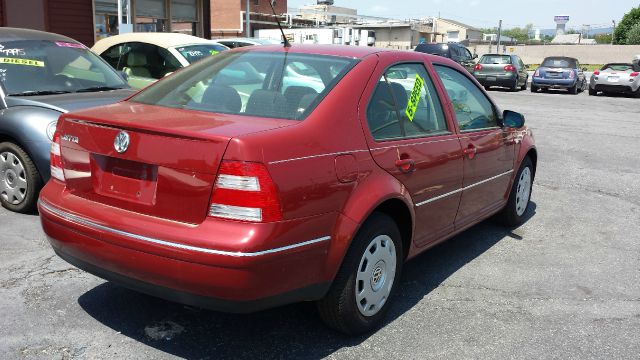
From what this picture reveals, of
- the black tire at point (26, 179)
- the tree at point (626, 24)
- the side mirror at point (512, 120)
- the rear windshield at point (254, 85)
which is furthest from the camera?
the tree at point (626, 24)

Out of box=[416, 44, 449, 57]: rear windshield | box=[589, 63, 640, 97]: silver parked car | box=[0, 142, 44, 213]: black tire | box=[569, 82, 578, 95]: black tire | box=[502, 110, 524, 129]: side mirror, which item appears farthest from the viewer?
box=[416, 44, 449, 57]: rear windshield

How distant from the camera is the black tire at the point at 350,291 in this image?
3160mm

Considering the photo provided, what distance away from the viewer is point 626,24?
70.6 m

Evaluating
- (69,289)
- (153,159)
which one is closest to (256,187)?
(153,159)

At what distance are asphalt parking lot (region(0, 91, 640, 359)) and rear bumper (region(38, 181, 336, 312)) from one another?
45cm

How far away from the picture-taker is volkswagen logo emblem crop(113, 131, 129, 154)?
293cm

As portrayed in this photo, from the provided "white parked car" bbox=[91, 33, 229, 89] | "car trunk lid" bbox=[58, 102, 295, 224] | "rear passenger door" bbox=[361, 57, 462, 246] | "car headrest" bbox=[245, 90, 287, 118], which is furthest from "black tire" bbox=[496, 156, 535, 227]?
"white parked car" bbox=[91, 33, 229, 89]

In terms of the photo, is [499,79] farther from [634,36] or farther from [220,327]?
[634,36]

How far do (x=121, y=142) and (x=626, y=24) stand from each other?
258 feet

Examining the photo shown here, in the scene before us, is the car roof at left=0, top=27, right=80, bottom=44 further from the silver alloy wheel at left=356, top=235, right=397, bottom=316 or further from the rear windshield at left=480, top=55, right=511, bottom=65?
the rear windshield at left=480, top=55, right=511, bottom=65

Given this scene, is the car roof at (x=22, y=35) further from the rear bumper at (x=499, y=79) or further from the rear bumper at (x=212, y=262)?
the rear bumper at (x=499, y=79)

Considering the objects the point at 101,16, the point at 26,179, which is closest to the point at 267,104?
the point at 26,179

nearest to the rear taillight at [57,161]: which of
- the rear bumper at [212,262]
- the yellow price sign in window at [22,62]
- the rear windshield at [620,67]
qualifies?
the rear bumper at [212,262]

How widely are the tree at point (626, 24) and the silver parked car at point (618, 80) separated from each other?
5012 centimetres
